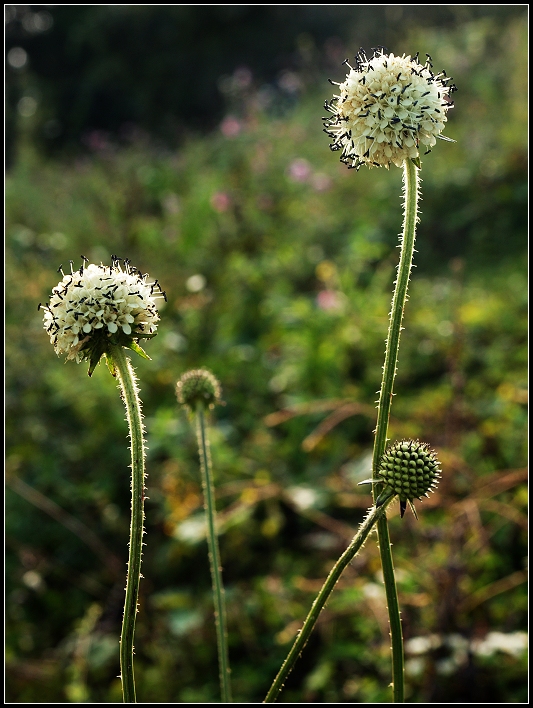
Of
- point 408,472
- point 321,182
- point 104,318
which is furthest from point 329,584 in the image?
point 321,182

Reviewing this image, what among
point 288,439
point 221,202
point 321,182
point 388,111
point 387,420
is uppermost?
point 321,182

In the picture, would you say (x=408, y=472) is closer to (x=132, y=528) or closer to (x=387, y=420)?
(x=387, y=420)

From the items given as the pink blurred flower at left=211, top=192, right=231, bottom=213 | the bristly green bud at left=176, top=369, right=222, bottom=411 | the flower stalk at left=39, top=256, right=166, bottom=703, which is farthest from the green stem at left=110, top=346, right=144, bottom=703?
the pink blurred flower at left=211, top=192, right=231, bottom=213

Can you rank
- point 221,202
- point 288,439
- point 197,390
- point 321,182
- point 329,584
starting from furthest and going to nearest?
point 321,182
point 221,202
point 288,439
point 197,390
point 329,584

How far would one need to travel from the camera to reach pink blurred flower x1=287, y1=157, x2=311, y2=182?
6875 millimetres

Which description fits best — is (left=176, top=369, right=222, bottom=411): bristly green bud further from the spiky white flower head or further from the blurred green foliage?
the blurred green foliage

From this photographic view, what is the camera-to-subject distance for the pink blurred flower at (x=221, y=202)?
651 cm

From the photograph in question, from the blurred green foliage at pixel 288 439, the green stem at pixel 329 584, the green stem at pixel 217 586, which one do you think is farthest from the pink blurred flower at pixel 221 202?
the green stem at pixel 329 584

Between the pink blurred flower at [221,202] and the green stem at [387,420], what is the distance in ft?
17.6

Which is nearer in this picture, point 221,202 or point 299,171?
point 221,202

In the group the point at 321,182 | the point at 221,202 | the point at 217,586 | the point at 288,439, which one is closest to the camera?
the point at 217,586

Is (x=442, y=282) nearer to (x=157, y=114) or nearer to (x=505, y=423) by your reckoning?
(x=505, y=423)

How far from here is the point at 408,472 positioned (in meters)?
1.19

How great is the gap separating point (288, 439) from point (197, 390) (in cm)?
231
